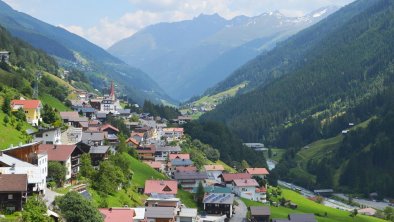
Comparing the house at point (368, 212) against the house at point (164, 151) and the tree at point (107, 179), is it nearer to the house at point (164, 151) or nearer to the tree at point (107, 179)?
the house at point (164, 151)

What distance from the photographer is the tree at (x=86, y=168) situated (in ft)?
248

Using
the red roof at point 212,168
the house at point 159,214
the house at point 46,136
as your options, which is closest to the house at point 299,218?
the house at point 159,214

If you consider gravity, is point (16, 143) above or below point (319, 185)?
above

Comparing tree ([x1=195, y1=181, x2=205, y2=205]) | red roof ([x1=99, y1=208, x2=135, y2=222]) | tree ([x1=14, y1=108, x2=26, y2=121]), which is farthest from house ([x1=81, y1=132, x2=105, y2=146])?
red roof ([x1=99, y1=208, x2=135, y2=222])

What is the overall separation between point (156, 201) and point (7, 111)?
3097 centimetres

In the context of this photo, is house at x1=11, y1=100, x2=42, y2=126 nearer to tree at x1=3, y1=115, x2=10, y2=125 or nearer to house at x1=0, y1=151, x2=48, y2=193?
tree at x1=3, y1=115, x2=10, y2=125

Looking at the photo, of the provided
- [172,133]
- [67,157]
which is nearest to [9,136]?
[67,157]

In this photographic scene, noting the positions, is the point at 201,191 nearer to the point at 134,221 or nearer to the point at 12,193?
the point at 134,221

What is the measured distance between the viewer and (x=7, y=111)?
9456 cm

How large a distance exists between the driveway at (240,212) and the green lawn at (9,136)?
3782 centimetres

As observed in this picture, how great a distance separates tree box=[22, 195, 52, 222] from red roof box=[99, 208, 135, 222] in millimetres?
9722

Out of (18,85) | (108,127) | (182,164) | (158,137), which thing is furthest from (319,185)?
(18,85)

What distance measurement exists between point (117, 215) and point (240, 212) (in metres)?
47.0

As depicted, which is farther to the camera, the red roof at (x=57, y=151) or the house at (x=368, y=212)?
the house at (x=368, y=212)
